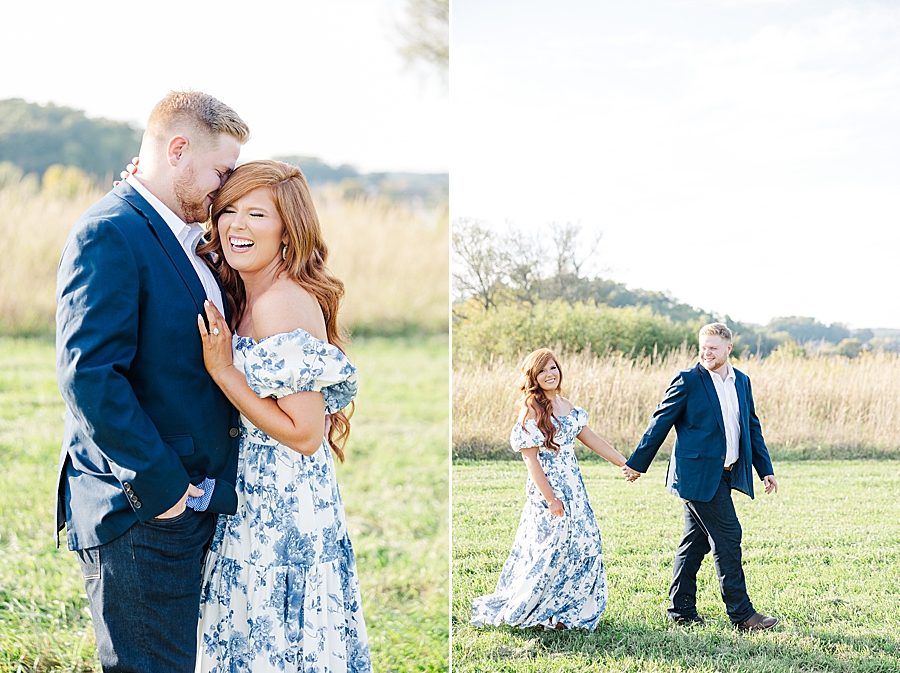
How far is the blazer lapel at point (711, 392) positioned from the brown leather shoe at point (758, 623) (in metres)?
0.85

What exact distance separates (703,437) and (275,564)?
2.01 m

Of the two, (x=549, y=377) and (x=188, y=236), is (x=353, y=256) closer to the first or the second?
(x=549, y=377)

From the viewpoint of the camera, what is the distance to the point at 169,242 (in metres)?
2.36

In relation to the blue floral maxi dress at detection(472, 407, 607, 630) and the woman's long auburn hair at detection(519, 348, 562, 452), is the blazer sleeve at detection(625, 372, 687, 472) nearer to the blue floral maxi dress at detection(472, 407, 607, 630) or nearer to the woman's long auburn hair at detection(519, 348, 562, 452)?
the blue floral maxi dress at detection(472, 407, 607, 630)

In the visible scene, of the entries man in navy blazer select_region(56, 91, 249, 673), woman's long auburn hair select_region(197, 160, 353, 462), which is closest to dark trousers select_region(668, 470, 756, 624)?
woman's long auburn hair select_region(197, 160, 353, 462)

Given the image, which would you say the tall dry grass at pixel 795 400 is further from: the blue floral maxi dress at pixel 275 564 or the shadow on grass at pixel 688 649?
the blue floral maxi dress at pixel 275 564

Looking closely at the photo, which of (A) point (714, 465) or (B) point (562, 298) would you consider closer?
(A) point (714, 465)

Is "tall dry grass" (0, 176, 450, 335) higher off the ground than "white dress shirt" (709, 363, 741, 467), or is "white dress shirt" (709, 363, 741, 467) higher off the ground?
"tall dry grass" (0, 176, 450, 335)

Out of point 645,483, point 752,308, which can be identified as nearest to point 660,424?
point 645,483

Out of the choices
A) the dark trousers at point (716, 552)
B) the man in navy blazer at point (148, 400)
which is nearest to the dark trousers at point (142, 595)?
the man in navy blazer at point (148, 400)

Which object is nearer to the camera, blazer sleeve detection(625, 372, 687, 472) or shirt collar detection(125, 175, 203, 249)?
shirt collar detection(125, 175, 203, 249)

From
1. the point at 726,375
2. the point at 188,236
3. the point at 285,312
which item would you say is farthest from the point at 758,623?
the point at 188,236

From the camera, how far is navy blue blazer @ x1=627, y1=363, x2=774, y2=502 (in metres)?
3.60

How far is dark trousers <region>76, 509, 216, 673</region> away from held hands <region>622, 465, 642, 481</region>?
7.07 ft
